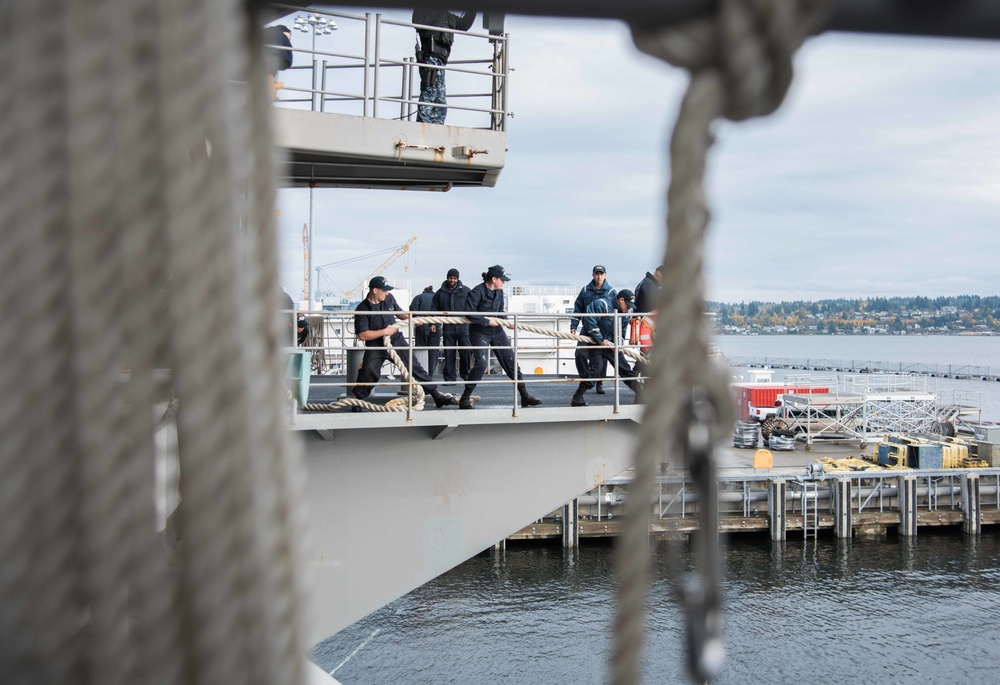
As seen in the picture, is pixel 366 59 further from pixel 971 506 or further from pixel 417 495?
pixel 971 506

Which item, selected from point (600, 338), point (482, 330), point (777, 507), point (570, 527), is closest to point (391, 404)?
point (482, 330)

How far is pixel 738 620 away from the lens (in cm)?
2003

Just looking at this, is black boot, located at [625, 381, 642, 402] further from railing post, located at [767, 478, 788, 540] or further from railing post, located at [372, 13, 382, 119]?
railing post, located at [767, 478, 788, 540]

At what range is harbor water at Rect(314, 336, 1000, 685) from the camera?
1717cm

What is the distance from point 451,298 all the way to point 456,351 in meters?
0.89

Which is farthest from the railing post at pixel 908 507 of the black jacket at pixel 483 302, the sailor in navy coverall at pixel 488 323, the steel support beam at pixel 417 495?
the black jacket at pixel 483 302

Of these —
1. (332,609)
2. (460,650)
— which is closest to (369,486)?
(332,609)

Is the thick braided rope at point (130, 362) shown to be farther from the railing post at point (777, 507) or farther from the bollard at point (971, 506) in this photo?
the bollard at point (971, 506)

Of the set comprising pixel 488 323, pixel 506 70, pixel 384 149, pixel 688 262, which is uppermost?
→ pixel 506 70

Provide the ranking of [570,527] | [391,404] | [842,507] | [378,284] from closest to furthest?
[391,404] → [378,284] → [570,527] → [842,507]

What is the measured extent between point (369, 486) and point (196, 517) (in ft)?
23.1

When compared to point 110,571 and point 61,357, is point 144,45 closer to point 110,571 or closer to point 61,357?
point 61,357

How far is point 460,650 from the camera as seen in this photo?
18000 mm

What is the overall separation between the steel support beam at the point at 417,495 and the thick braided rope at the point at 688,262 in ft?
22.5
